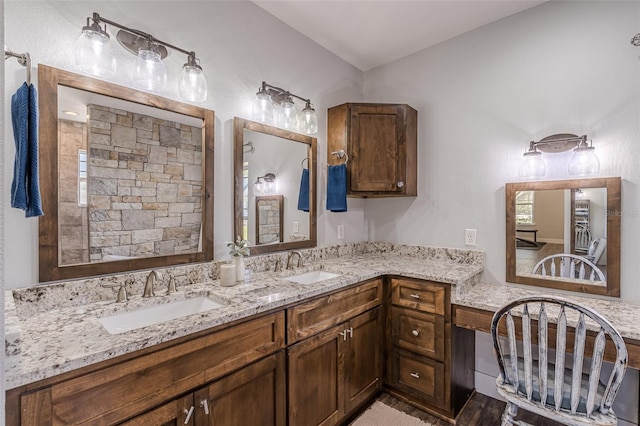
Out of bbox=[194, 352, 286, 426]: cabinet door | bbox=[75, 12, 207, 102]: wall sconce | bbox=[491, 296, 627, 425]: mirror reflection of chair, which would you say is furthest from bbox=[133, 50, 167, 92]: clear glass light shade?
bbox=[491, 296, 627, 425]: mirror reflection of chair

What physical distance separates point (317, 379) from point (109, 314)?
1.08m

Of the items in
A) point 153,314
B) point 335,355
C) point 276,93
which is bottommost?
point 335,355

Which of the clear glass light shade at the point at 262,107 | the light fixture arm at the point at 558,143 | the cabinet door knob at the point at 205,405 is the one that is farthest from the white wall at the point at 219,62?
the light fixture arm at the point at 558,143

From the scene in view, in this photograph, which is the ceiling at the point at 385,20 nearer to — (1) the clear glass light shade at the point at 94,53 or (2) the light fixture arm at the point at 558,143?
(2) the light fixture arm at the point at 558,143

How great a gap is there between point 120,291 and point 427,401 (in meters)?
1.98

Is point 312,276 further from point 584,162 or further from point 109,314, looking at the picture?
point 584,162

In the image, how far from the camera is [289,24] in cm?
230

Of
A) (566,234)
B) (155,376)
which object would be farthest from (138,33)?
(566,234)

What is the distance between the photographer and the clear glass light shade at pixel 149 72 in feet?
4.80

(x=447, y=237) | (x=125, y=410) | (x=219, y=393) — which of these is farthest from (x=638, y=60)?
(x=125, y=410)

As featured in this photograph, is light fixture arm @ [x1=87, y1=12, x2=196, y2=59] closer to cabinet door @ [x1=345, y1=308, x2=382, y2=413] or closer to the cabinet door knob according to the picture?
the cabinet door knob

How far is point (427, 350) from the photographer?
6.68 ft

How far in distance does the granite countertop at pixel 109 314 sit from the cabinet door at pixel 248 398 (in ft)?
0.82

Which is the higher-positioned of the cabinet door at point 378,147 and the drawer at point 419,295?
the cabinet door at point 378,147
